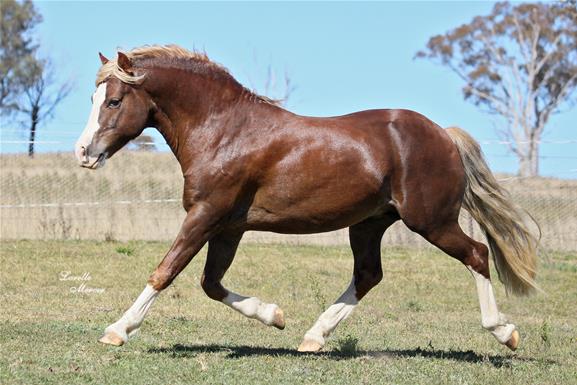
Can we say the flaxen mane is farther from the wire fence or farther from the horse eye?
the wire fence

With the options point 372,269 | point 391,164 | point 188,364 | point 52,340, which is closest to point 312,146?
point 391,164

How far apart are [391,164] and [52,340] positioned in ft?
10.1

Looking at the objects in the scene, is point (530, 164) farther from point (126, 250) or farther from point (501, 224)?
point (501, 224)

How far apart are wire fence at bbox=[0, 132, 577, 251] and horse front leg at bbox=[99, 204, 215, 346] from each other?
10313 millimetres

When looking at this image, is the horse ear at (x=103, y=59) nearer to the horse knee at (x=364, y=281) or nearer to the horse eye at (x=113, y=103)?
the horse eye at (x=113, y=103)

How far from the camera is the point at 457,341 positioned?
29.7 feet

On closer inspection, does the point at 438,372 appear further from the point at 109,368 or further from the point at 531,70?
the point at 531,70

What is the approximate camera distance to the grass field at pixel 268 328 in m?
6.63

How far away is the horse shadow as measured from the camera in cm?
739

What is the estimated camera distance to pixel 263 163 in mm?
7254

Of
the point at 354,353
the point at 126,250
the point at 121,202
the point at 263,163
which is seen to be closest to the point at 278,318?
the point at 354,353

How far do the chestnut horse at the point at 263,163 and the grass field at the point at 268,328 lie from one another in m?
0.48

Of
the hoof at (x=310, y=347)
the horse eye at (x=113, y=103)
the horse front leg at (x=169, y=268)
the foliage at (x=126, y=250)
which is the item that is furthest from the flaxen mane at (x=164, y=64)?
the foliage at (x=126, y=250)

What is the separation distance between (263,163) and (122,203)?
11807 mm
